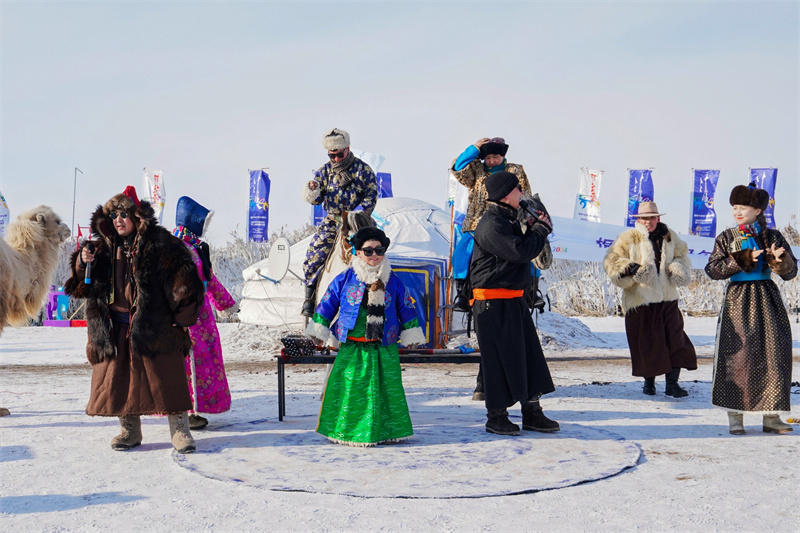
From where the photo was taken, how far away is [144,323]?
160 inches

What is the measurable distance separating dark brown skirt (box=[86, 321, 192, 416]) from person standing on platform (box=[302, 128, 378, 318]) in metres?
1.96

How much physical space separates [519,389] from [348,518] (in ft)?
6.28

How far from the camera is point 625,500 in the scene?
9.97 ft

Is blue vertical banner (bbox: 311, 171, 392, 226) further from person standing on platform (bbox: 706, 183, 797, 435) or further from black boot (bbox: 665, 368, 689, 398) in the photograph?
person standing on platform (bbox: 706, 183, 797, 435)

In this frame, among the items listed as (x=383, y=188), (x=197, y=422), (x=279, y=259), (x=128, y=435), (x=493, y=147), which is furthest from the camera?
(x=383, y=188)

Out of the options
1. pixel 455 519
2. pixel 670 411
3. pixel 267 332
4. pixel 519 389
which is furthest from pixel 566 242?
pixel 455 519

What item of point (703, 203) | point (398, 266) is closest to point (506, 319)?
point (398, 266)

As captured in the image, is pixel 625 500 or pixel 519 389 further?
pixel 519 389

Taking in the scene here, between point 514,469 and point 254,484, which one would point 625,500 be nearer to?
point 514,469

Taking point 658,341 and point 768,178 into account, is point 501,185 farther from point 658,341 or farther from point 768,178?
point 768,178

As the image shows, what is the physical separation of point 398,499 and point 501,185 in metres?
2.22

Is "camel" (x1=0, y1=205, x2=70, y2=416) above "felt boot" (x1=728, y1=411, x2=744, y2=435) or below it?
above

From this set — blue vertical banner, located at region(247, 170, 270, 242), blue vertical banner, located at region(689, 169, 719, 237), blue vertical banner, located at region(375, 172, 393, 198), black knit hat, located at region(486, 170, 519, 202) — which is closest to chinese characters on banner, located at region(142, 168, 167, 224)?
blue vertical banner, located at region(247, 170, 270, 242)

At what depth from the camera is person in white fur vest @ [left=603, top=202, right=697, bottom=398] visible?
6238 millimetres
